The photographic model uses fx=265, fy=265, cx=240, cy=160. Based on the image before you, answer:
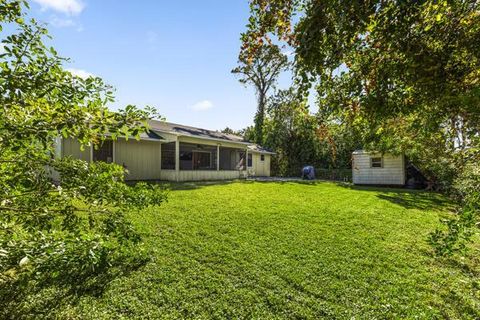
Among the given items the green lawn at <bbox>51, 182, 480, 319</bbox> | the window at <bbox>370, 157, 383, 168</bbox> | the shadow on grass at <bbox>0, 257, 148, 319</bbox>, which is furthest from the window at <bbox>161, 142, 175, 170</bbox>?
the window at <bbox>370, 157, 383, 168</bbox>

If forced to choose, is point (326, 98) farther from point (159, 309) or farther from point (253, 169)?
point (253, 169)

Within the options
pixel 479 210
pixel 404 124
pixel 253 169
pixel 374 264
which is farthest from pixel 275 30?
pixel 253 169

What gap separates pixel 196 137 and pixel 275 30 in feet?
44.8

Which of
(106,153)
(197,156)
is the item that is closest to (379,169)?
(197,156)

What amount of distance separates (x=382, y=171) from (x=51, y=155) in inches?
784

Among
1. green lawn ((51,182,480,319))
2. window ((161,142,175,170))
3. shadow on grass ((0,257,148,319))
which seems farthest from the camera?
window ((161,142,175,170))

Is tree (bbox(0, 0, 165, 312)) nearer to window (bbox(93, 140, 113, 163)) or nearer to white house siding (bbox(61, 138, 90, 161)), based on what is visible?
white house siding (bbox(61, 138, 90, 161))

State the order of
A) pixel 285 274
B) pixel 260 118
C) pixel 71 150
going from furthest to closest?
pixel 260 118, pixel 71 150, pixel 285 274

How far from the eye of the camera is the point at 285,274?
4.11 m

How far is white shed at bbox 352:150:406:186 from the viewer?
17.8 metres

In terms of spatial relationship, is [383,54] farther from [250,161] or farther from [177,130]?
[250,161]

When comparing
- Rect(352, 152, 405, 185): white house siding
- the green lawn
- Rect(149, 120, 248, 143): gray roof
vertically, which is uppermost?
Rect(149, 120, 248, 143): gray roof

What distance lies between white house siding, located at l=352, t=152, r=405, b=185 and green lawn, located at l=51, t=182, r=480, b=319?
12256 mm

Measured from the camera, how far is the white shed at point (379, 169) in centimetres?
1784
